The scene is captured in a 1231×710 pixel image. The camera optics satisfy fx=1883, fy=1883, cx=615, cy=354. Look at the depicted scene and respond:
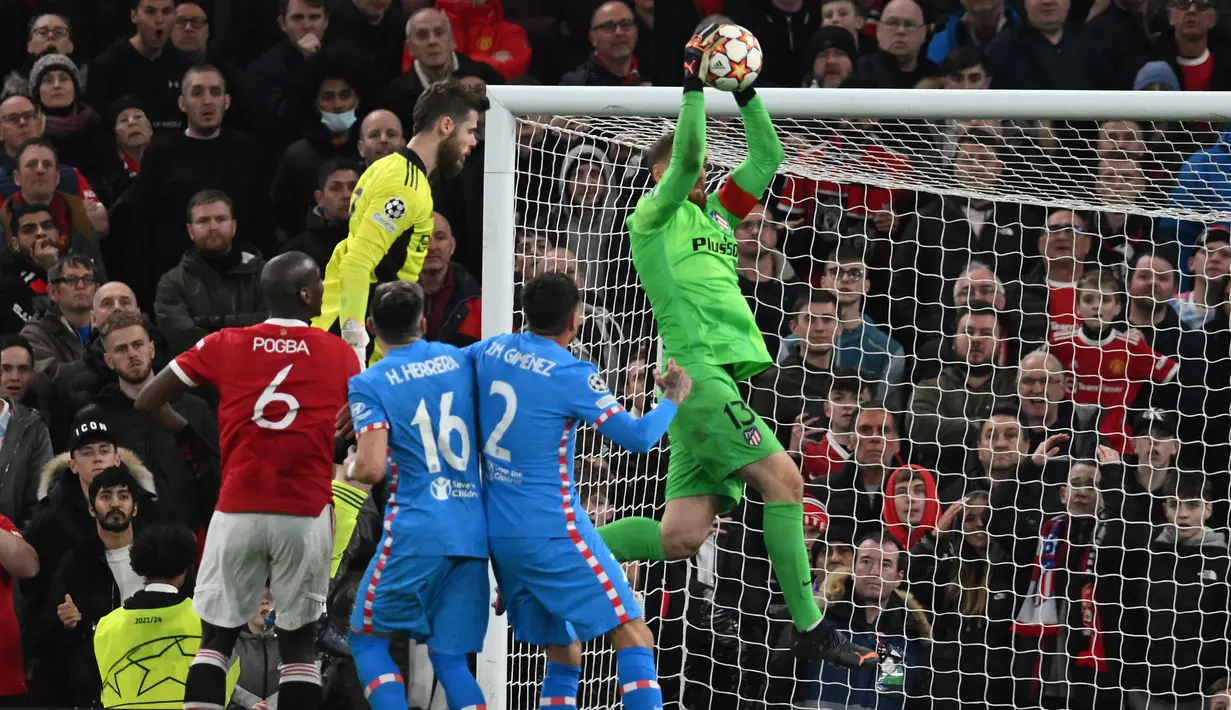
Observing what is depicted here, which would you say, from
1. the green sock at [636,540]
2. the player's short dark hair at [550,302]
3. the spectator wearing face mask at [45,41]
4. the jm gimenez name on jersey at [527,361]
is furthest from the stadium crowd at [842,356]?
the jm gimenez name on jersey at [527,361]

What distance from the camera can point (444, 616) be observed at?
243 inches

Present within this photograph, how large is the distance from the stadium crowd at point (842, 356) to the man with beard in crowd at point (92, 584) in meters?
0.02

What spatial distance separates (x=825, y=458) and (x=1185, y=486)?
1601 mm

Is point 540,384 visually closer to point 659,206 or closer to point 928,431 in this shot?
point 659,206

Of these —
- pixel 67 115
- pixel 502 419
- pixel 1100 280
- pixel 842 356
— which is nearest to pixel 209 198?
pixel 67 115

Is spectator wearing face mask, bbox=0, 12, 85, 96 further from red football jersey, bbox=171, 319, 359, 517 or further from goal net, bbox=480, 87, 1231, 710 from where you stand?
red football jersey, bbox=171, 319, 359, 517

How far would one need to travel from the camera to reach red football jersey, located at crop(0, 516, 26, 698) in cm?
823

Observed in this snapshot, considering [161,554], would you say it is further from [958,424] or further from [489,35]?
[489,35]

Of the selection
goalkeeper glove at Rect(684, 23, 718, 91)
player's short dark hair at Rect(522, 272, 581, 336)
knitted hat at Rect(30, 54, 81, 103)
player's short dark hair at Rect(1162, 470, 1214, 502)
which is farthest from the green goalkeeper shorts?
knitted hat at Rect(30, 54, 81, 103)

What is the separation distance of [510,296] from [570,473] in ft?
3.88

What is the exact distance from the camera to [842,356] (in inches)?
344

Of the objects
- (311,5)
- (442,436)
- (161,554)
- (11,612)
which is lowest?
(11,612)

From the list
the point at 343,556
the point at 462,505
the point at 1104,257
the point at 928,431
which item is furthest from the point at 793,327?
the point at 462,505

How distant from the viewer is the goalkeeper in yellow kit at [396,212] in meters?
7.52
